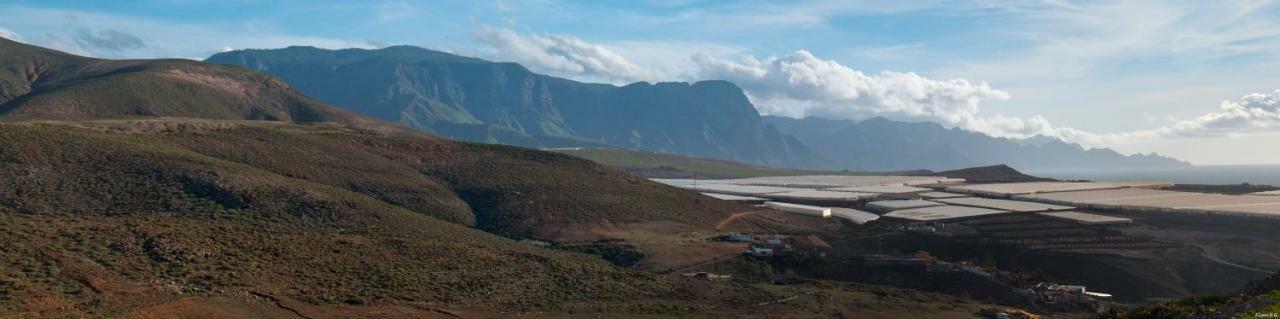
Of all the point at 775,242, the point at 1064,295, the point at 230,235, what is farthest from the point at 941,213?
the point at 230,235

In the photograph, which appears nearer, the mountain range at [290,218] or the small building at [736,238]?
the mountain range at [290,218]

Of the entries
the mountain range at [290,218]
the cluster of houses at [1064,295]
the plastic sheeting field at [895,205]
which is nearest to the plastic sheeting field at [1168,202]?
the plastic sheeting field at [895,205]

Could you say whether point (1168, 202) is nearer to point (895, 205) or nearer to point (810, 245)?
point (895, 205)

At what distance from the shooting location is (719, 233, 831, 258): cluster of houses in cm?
5522

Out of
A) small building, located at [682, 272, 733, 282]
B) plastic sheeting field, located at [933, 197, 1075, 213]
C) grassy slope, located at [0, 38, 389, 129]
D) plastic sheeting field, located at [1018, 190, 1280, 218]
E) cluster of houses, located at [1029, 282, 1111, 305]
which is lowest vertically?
small building, located at [682, 272, 733, 282]

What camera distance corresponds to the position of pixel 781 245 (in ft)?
198

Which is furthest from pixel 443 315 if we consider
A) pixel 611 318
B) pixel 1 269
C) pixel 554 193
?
pixel 554 193

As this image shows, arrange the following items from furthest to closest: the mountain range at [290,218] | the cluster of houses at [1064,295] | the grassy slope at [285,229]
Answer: the cluster of houses at [1064,295]
the grassy slope at [285,229]
the mountain range at [290,218]

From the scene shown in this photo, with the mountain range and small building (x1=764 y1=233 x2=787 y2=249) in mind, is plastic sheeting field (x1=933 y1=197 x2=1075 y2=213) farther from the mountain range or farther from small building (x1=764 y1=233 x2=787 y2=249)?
small building (x1=764 y1=233 x2=787 y2=249)

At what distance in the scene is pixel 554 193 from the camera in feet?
243

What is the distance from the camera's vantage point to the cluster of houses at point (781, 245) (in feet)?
181

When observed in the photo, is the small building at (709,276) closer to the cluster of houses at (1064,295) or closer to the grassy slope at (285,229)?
the grassy slope at (285,229)

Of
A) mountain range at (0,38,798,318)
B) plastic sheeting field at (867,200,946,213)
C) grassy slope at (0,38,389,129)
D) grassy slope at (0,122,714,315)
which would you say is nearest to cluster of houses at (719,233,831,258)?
mountain range at (0,38,798,318)

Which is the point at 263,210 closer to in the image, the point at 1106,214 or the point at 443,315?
the point at 443,315
